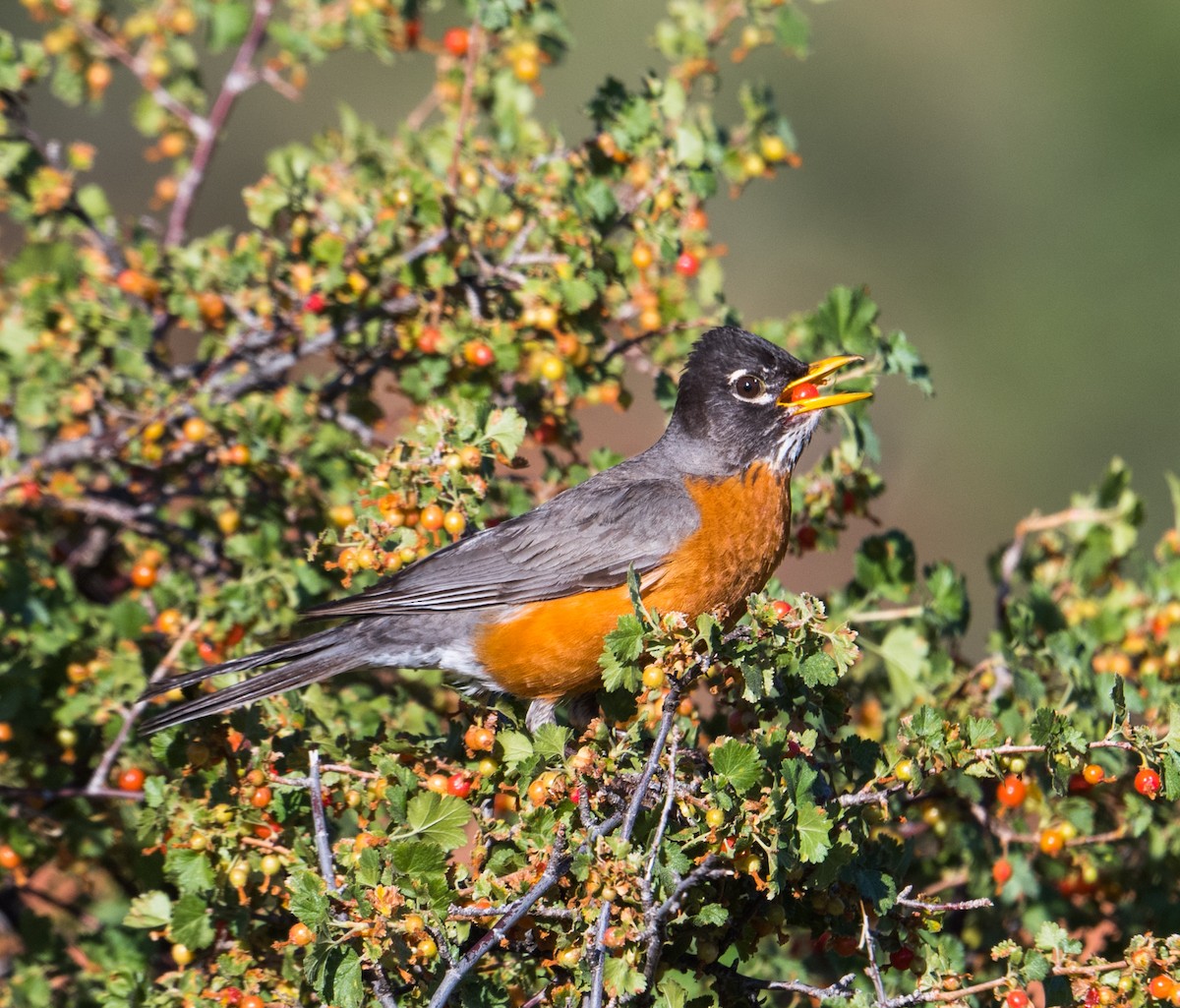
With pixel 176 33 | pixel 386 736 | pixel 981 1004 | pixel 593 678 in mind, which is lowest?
pixel 981 1004

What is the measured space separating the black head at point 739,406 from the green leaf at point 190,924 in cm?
221

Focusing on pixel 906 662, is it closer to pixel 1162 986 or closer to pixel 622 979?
pixel 1162 986

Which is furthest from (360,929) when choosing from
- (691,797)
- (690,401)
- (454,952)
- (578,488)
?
(690,401)

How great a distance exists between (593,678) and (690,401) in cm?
108

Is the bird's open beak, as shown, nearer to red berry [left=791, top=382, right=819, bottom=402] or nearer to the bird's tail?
red berry [left=791, top=382, right=819, bottom=402]

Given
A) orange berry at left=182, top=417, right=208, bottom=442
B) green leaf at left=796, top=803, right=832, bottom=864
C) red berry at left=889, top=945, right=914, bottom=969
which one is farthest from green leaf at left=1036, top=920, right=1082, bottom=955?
orange berry at left=182, top=417, right=208, bottom=442

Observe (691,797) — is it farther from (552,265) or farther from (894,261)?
(894,261)

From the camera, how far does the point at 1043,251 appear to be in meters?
12.8

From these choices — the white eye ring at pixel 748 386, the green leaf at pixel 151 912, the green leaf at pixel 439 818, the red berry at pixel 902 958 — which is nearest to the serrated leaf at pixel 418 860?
the green leaf at pixel 439 818

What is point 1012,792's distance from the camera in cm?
338

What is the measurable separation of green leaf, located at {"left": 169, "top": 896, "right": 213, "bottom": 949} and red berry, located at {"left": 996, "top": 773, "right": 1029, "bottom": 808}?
73.8 inches

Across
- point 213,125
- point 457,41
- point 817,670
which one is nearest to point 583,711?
point 817,670

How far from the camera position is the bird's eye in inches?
174

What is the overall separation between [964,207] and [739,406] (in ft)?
32.3
